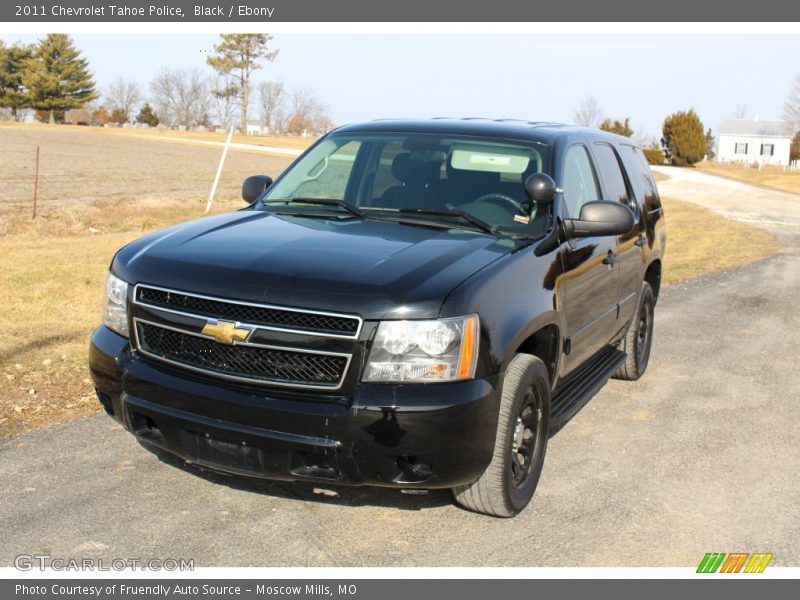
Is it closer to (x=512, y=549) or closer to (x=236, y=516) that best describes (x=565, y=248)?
(x=512, y=549)

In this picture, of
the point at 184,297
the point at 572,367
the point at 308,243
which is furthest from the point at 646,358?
the point at 184,297

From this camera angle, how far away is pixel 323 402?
11.9 ft

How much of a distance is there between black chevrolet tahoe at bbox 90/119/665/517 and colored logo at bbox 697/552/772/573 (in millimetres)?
893

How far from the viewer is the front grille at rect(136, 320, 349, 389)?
11.9 ft

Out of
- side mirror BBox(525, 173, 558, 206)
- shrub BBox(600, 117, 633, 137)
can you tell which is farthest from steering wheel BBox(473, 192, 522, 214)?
shrub BBox(600, 117, 633, 137)

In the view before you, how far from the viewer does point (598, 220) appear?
188 inches

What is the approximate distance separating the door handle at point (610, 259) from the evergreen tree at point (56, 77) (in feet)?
305

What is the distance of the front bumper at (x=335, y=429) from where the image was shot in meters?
3.55

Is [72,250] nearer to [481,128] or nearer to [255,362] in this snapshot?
[481,128]

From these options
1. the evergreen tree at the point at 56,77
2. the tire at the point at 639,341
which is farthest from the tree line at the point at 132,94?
the tire at the point at 639,341

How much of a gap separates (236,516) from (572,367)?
2.16 metres

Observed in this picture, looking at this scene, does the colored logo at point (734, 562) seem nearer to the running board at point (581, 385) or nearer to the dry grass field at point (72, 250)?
the running board at point (581, 385)

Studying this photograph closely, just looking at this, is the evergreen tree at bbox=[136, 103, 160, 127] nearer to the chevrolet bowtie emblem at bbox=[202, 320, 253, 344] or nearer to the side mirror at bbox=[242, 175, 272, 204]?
the side mirror at bbox=[242, 175, 272, 204]

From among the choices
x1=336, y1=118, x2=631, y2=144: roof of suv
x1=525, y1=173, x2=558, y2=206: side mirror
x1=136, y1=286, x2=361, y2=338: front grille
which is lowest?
x1=136, y1=286, x2=361, y2=338: front grille
